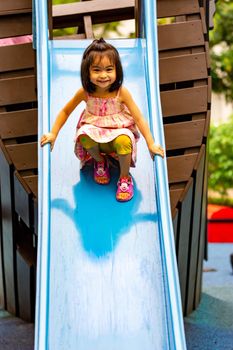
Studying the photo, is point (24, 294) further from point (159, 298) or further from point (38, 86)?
point (159, 298)

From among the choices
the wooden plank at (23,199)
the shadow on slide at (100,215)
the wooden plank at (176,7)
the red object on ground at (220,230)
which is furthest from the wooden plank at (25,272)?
the red object on ground at (220,230)

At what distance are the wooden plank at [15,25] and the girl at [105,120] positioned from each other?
1101 mm

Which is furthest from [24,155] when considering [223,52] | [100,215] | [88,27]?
[223,52]

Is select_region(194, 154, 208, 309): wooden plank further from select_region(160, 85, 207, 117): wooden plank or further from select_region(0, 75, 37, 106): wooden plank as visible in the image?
select_region(0, 75, 37, 106): wooden plank

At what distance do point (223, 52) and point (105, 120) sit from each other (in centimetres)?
1275

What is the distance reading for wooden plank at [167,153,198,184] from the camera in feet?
18.6

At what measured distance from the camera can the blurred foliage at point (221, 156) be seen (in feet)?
47.8

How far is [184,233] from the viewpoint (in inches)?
240

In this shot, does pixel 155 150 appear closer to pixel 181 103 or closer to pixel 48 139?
pixel 48 139

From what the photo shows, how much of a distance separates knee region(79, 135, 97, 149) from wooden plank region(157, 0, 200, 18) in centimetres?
152

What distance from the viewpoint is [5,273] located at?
21.0 feet

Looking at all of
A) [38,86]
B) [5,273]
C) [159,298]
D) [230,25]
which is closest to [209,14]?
[38,86]

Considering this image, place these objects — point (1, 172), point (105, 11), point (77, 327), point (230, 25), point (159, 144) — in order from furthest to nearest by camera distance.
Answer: point (230, 25) → point (105, 11) → point (1, 172) → point (159, 144) → point (77, 327)

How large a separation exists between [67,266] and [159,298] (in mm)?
518
